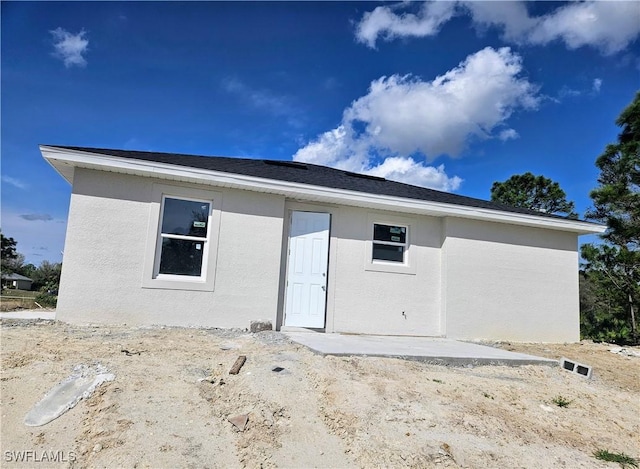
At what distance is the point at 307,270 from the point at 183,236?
2657 millimetres

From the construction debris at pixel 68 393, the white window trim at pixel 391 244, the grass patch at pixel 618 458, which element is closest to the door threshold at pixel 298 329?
the white window trim at pixel 391 244

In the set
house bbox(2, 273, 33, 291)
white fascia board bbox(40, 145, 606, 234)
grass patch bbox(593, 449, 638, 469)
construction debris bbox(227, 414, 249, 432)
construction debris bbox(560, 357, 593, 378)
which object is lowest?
house bbox(2, 273, 33, 291)

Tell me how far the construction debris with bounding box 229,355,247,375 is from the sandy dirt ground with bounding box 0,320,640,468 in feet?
0.24

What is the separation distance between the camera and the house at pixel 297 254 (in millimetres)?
6770

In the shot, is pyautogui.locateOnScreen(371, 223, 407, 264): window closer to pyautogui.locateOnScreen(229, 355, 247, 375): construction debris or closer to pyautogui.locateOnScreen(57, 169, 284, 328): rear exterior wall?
pyautogui.locateOnScreen(57, 169, 284, 328): rear exterior wall

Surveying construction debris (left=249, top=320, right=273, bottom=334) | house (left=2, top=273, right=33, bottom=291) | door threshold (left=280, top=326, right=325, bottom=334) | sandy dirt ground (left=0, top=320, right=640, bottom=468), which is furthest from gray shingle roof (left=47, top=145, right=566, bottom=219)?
house (left=2, top=273, right=33, bottom=291)

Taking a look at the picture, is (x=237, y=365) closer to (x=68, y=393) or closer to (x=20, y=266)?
(x=68, y=393)

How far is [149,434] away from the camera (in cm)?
300

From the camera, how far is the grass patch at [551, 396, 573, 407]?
4281 millimetres

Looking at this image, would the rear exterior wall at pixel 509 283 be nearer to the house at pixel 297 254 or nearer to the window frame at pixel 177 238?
the house at pixel 297 254

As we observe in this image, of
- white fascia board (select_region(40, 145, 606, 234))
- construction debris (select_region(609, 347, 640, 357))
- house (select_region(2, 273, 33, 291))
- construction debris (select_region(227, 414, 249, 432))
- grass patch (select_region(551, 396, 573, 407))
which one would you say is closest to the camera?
construction debris (select_region(227, 414, 249, 432))

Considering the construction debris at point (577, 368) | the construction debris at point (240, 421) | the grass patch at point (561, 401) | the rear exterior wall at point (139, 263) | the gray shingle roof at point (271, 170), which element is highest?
the gray shingle roof at point (271, 170)

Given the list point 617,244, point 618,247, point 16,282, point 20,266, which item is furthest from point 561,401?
point 20,266

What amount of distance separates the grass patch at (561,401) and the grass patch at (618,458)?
3.41ft
